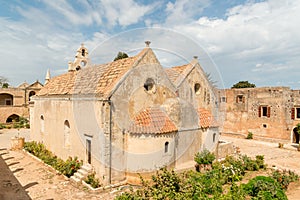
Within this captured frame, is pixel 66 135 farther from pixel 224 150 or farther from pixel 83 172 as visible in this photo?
pixel 224 150

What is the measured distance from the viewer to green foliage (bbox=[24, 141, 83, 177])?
13539 millimetres

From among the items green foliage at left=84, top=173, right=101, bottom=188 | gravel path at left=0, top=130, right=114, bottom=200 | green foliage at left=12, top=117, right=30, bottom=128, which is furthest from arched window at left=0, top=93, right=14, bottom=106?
green foliage at left=84, top=173, right=101, bottom=188

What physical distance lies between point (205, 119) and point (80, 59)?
43.1 feet

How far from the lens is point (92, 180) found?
12078 millimetres

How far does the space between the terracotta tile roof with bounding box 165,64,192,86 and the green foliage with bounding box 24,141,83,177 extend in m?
9.29

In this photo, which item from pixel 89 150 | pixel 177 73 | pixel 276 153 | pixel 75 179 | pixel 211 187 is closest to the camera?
pixel 211 187

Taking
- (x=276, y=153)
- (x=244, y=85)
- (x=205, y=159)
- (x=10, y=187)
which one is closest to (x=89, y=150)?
(x=10, y=187)

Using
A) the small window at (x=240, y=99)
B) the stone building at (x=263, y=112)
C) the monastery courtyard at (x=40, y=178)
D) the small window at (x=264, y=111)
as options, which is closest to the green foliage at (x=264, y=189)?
the monastery courtyard at (x=40, y=178)

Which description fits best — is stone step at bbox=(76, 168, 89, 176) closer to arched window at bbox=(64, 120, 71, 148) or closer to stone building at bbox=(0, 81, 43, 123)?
arched window at bbox=(64, 120, 71, 148)

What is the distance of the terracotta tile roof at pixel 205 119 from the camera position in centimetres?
1660

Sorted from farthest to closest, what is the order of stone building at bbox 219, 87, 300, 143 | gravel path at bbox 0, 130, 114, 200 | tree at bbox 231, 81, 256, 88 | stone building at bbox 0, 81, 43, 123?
1. tree at bbox 231, 81, 256, 88
2. stone building at bbox 0, 81, 43, 123
3. stone building at bbox 219, 87, 300, 143
4. gravel path at bbox 0, 130, 114, 200

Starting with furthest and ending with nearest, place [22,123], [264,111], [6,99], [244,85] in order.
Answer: [244,85] → [6,99] → [22,123] → [264,111]

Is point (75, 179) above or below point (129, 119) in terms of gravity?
below

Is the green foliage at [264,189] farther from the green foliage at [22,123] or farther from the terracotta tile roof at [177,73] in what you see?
the green foliage at [22,123]
